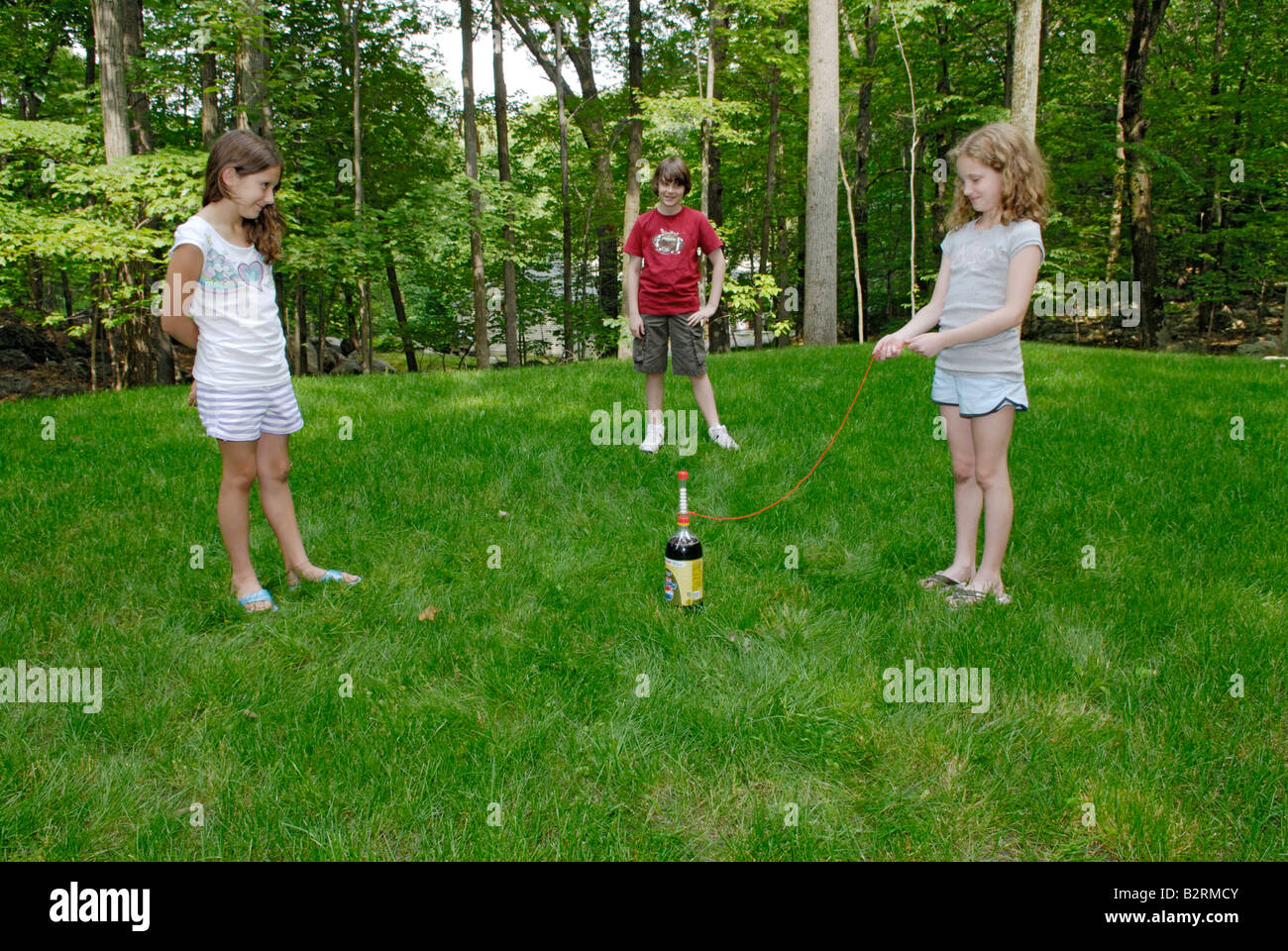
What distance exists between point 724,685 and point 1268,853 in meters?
1.63

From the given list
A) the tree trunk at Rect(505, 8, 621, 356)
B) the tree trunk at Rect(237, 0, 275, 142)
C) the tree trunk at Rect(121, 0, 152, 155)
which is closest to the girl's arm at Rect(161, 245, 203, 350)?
the tree trunk at Rect(237, 0, 275, 142)

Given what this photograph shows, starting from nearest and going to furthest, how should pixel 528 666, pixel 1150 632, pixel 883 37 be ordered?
pixel 528 666 → pixel 1150 632 → pixel 883 37

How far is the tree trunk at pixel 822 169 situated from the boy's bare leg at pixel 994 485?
9.84 metres

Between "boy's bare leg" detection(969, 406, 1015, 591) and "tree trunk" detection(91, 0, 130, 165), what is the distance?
1287 cm

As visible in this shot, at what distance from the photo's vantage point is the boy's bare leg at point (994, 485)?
3.54m

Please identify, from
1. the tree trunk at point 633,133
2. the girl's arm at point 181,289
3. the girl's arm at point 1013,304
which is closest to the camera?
the girl's arm at point 181,289

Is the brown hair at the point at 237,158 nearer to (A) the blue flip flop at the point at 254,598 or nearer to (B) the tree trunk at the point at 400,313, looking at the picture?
(A) the blue flip flop at the point at 254,598

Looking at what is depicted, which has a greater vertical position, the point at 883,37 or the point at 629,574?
the point at 883,37

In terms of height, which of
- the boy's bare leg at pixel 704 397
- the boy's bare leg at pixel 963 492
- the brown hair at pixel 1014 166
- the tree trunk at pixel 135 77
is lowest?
the boy's bare leg at pixel 963 492

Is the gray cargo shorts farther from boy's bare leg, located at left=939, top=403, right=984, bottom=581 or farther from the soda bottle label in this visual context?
the soda bottle label

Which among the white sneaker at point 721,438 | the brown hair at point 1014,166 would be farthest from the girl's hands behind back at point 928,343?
the white sneaker at point 721,438
